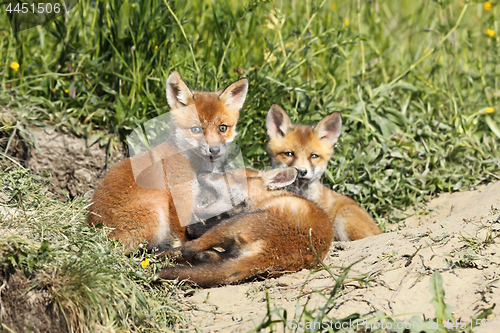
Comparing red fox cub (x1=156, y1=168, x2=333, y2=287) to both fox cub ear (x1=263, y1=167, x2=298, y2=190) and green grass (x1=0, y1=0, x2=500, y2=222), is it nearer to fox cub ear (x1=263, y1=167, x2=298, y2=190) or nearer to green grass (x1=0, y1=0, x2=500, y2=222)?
fox cub ear (x1=263, y1=167, x2=298, y2=190)

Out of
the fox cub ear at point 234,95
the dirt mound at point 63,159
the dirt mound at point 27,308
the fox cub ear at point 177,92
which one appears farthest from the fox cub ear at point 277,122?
the dirt mound at point 27,308

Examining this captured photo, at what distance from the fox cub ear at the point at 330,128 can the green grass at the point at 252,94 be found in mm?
298

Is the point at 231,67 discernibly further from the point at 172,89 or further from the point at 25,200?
the point at 25,200

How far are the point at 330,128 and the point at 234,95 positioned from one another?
120 centimetres

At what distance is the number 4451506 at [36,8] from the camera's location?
4.62m

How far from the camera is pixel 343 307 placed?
261 cm

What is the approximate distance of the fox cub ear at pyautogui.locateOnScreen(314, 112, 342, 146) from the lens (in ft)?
15.3

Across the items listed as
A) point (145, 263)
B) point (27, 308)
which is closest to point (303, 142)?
point (145, 263)

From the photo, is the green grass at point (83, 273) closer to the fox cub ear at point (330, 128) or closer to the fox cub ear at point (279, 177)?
the fox cub ear at point (279, 177)

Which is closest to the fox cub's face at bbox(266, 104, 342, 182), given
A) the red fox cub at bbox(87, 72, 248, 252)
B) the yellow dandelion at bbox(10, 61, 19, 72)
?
the red fox cub at bbox(87, 72, 248, 252)

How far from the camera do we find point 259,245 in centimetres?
305

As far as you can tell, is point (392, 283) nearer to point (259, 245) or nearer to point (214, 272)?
point (259, 245)

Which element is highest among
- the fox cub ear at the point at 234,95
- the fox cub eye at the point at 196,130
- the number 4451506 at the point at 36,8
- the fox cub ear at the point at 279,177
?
the number 4451506 at the point at 36,8

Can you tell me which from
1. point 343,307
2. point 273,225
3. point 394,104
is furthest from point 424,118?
point 343,307
